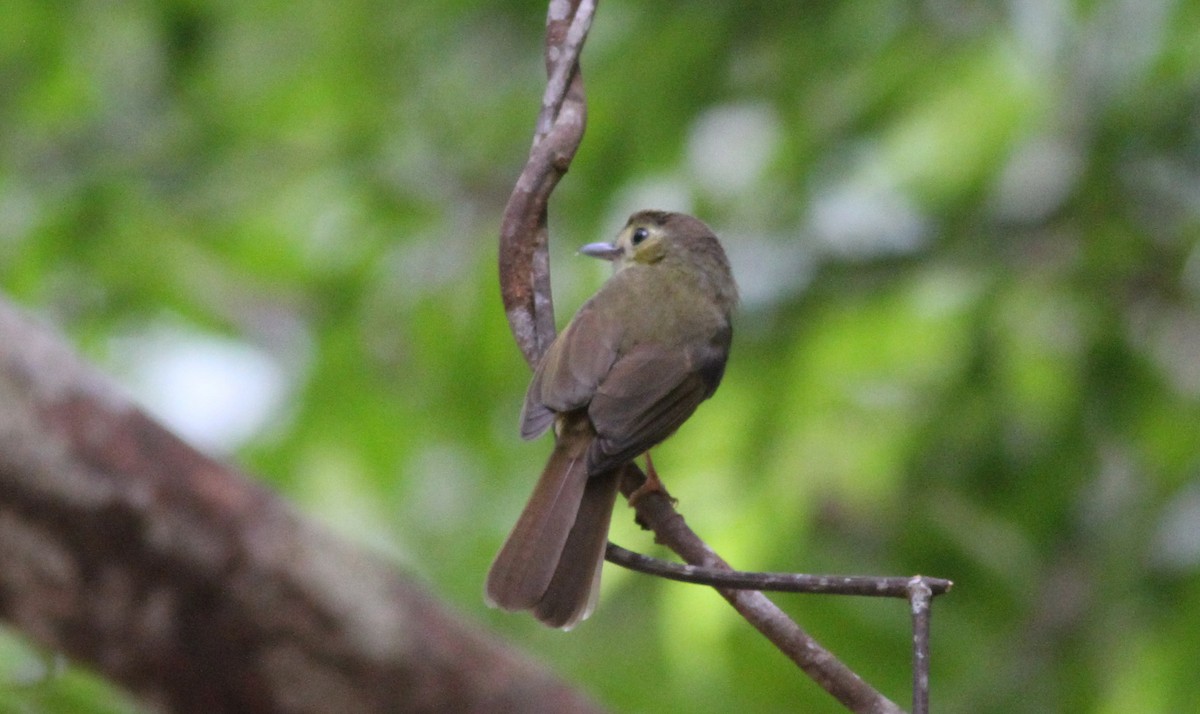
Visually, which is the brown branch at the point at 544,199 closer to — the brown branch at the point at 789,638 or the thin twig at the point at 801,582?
the brown branch at the point at 789,638

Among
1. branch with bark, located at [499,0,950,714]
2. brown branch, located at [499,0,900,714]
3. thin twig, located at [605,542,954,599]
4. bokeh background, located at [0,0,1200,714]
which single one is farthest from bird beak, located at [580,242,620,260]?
thin twig, located at [605,542,954,599]

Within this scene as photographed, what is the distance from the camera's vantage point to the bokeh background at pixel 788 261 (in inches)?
149

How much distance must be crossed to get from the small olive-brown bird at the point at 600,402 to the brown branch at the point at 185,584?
0.89 metres

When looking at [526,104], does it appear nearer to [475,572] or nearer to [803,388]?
[803,388]

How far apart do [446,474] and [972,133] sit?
2615 mm

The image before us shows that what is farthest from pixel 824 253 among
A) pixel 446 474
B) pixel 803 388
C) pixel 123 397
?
pixel 446 474

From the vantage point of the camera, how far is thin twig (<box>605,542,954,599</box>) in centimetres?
132

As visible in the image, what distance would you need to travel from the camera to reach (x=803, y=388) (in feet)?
12.6

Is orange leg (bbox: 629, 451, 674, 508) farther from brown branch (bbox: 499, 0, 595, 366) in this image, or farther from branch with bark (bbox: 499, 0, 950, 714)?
brown branch (bbox: 499, 0, 595, 366)

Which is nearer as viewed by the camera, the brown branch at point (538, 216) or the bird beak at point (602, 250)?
the brown branch at point (538, 216)

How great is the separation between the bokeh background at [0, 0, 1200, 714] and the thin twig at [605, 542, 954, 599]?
2.07 m

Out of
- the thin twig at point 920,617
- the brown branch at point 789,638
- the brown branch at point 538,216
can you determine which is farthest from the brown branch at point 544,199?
the thin twig at point 920,617

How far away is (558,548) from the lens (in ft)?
6.74

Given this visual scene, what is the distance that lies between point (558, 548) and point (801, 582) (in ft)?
2.48
